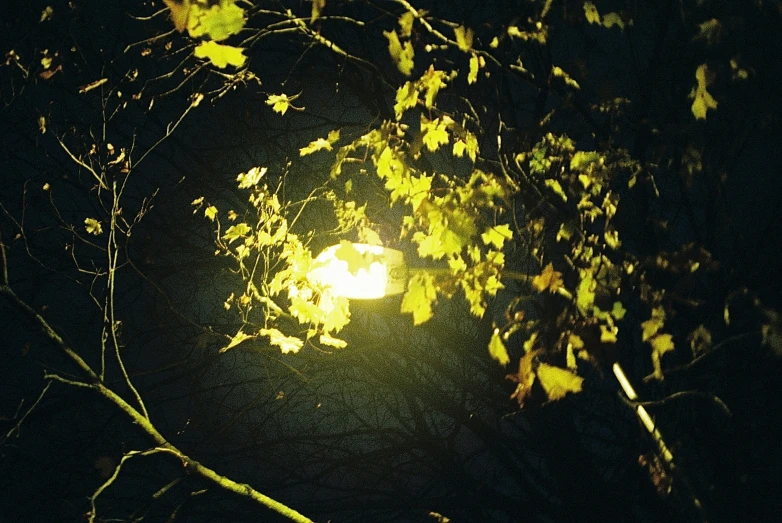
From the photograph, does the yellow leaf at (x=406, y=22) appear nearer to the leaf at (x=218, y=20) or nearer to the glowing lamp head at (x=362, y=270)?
the leaf at (x=218, y=20)

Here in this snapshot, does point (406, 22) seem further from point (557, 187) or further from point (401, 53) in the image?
point (557, 187)

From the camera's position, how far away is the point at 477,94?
4.79 meters

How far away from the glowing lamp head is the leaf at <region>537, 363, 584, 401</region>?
48.0 inches

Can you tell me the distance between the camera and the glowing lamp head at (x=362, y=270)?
3.53 metres

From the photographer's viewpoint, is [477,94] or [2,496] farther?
[2,496]

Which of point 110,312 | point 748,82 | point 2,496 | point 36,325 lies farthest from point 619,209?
point 2,496

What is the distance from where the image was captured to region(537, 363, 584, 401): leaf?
10.4 feet

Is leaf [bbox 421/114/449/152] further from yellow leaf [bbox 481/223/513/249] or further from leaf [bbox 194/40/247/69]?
leaf [bbox 194/40/247/69]

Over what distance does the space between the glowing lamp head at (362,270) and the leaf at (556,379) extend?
1218 mm

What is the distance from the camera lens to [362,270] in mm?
3520

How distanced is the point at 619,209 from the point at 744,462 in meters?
2.38

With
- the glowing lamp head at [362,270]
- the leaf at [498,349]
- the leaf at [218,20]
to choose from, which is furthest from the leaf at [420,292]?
the leaf at [218,20]

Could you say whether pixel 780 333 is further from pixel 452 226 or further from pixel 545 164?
pixel 452 226

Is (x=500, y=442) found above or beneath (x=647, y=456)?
beneath
